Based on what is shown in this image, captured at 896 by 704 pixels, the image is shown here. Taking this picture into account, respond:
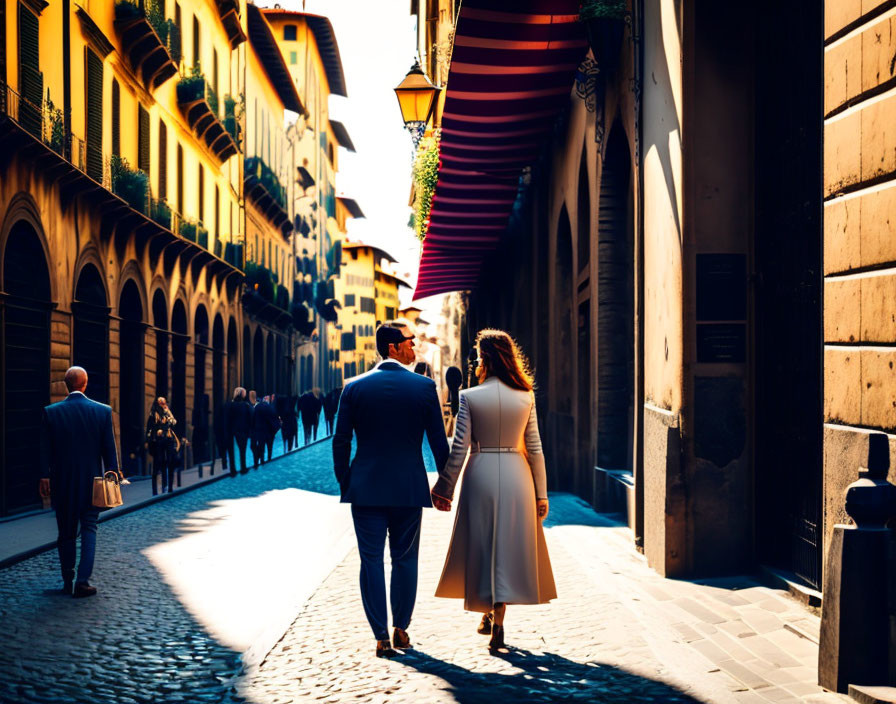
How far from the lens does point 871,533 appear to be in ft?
15.9

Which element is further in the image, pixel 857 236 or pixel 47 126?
pixel 47 126

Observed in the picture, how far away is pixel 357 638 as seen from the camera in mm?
6551

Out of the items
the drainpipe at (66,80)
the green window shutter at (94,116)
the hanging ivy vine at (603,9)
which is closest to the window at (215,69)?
the green window shutter at (94,116)

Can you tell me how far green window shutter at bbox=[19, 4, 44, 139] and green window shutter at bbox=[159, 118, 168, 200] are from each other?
847cm

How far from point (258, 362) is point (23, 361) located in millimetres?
27354

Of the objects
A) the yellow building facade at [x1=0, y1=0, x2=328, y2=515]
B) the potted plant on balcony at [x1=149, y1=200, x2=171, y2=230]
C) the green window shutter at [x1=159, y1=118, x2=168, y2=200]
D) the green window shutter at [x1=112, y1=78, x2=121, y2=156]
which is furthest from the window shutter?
the green window shutter at [x1=112, y1=78, x2=121, y2=156]

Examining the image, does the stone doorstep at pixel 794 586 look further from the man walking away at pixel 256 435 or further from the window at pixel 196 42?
the window at pixel 196 42

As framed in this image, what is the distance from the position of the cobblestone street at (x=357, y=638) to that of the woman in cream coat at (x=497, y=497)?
333 millimetres

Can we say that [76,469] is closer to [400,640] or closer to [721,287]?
[400,640]

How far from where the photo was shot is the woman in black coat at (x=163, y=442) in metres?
18.3

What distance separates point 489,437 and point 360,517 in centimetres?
85

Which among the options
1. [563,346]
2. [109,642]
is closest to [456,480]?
[109,642]

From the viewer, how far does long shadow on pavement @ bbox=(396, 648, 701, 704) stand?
16.8 ft

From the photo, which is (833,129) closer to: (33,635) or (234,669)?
(234,669)
